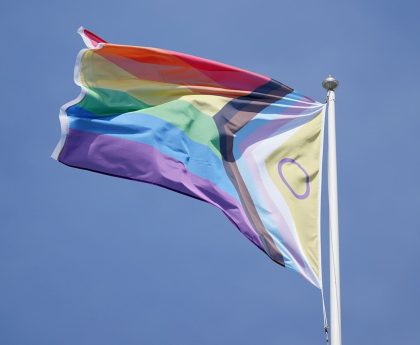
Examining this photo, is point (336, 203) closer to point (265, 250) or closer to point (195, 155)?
point (265, 250)

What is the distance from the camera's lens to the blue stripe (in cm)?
1688

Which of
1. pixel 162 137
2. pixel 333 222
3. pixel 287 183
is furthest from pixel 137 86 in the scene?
pixel 333 222

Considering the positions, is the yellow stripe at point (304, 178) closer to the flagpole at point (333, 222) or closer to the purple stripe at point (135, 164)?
the flagpole at point (333, 222)

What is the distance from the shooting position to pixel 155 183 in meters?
16.5

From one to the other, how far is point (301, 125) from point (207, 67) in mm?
2024

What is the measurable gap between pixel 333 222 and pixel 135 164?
3.66 metres

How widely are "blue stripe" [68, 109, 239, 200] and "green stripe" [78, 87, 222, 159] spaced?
10cm

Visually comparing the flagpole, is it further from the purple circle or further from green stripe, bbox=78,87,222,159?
green stripe, bbox=78,87,222,159

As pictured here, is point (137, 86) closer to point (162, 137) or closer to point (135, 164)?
point (162, 137)

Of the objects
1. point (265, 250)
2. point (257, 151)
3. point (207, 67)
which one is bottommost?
point (265, 250)

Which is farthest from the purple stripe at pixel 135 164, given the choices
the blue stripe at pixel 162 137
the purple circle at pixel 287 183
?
the purple circle at pixel 287 183

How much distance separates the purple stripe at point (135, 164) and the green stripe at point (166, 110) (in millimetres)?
638

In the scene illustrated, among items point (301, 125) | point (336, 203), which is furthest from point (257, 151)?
point (336, 203)

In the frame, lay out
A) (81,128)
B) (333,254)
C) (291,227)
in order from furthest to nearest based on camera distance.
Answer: (81,128) < (291,227) < (333,254)
